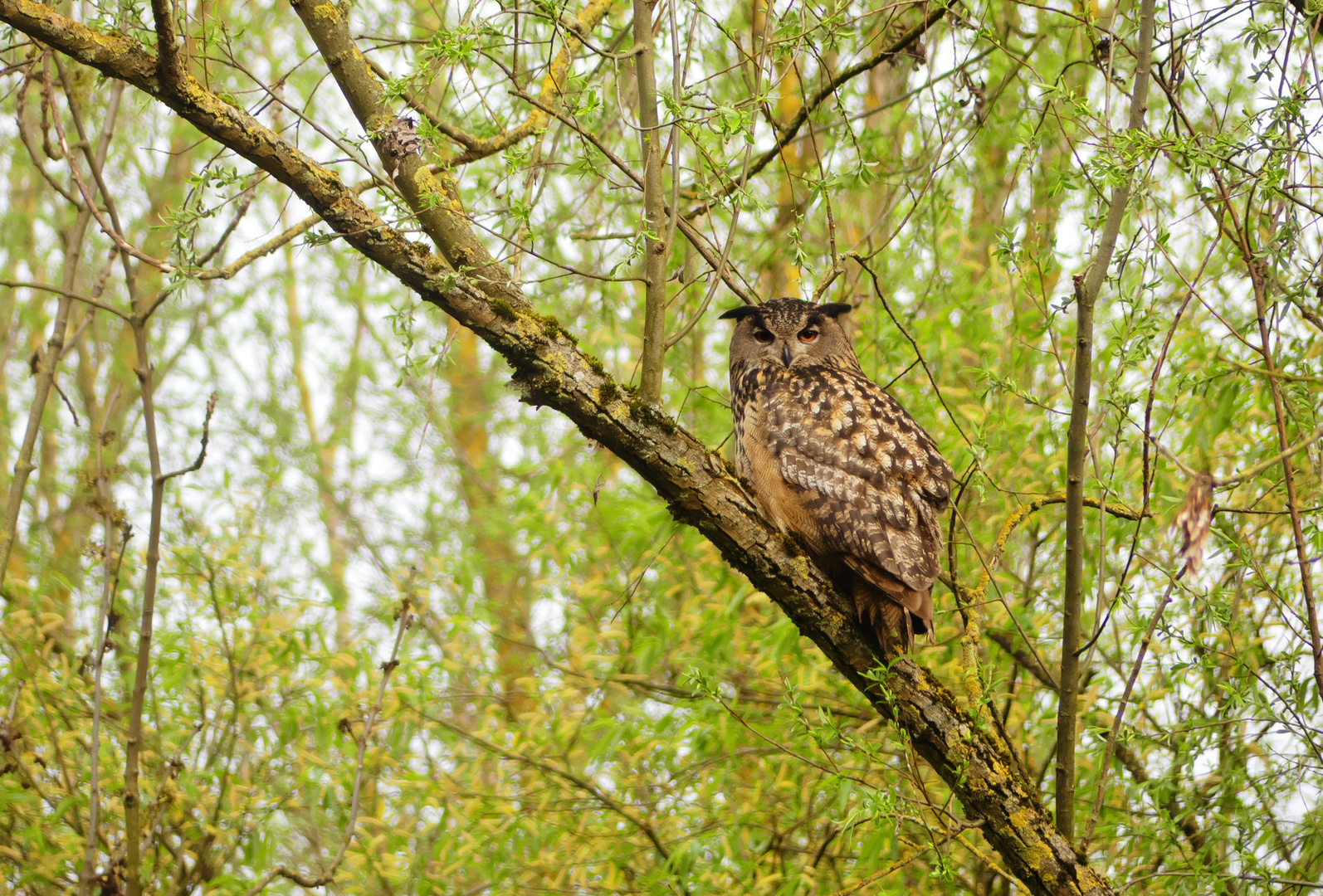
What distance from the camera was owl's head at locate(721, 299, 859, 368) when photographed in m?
3.50

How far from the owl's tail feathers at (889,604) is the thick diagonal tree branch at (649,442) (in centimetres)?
6

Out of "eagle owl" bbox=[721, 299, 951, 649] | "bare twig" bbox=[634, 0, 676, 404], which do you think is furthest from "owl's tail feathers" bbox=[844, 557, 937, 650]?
"bare twig" bbox=[634, 0, 676, 404]

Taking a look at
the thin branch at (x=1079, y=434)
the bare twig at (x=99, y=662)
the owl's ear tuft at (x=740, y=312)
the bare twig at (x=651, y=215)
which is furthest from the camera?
the owl's ear tuft at (x=740, y=312)

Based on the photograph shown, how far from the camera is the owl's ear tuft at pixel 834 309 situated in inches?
139

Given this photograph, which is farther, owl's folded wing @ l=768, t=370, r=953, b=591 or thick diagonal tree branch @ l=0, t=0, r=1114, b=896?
owl's folded wing @ l=768, t=370, r=953, b=591

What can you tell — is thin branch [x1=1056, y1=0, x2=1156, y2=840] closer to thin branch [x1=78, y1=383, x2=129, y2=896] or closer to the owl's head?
the owl's head

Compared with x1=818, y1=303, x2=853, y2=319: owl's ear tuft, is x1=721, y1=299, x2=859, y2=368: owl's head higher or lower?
lower

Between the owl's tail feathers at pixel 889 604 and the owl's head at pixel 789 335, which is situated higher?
the owl's head at pixel 789 335

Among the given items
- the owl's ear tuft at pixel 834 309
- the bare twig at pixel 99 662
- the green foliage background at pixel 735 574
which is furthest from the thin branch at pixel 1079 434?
the bare twig at pixel 99 662

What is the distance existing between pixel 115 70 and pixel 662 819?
2.71 m

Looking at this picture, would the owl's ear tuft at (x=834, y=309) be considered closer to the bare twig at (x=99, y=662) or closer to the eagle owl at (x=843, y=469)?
the eagle owl at (x=843, y=469)

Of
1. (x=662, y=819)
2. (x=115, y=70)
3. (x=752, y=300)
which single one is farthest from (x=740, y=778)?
(x=115, y=70)

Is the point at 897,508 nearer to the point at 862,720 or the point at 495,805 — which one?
the point at 862,720

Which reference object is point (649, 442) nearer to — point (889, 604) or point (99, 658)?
point (889, 604)
